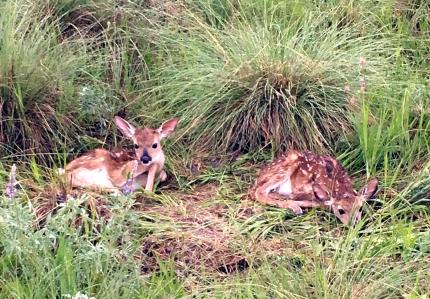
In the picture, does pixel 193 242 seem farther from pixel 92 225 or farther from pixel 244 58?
pixel 244 58

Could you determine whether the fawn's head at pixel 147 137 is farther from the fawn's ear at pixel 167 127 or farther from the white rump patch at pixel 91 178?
the white rump patch at pixel 91 178

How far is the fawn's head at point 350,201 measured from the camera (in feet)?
19.0

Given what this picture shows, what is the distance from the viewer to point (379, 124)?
6453 millimetres

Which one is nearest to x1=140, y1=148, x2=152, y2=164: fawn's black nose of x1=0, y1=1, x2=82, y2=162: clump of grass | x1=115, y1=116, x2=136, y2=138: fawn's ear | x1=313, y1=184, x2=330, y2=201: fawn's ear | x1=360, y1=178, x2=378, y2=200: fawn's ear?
x1=115, y1=116, x2=136, y2=138: fawn's ear

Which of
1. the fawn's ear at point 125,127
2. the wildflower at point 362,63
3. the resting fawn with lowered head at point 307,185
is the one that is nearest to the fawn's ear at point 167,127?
the fawn's ear at point 125,127

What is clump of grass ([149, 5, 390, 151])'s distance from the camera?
6699mm

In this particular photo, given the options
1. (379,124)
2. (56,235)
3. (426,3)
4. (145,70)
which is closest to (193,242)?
(56,235)

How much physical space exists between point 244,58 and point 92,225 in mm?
1840

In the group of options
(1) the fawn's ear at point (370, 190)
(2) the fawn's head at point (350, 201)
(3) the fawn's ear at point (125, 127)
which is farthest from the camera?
(3) the fawn's ear at point (125, 127)

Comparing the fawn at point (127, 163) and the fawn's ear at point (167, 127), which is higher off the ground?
the fawn's ear at point (167, 127)

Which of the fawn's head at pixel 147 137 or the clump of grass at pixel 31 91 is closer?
the fawn's head at pixel 147 137

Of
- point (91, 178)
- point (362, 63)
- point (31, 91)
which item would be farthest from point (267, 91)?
point (31, 91)

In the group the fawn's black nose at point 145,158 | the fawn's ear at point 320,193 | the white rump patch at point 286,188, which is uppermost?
the fawn's black nose at point 145,158

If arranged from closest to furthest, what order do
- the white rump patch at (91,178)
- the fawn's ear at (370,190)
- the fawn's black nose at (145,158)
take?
the fawn's ear at (370,190) → the white rump patch at (91,178) → the fawn's black nose at (145,158)
